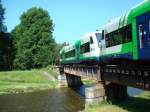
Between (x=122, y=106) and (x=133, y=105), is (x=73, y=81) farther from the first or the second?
(x=122, y=106)

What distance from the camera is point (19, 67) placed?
105312 mm

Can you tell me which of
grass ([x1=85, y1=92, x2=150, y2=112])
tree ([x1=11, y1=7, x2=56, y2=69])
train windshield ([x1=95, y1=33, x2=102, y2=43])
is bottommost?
grass ([x1=85, y1=92, x2=150, y2=112])

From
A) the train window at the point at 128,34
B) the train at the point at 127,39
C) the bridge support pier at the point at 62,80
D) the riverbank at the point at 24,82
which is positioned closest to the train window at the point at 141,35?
the train at the point at 127,39

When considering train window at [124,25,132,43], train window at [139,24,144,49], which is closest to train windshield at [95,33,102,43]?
train window at [124,25,132,43]

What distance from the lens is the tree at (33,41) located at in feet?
331

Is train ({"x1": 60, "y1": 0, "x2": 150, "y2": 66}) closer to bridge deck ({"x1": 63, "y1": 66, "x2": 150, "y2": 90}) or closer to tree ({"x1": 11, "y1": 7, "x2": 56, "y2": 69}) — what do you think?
bridge deck ({"x1": 63, "y1": 66, "x2": 150, "y2": 90})

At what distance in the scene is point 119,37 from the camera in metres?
26.9

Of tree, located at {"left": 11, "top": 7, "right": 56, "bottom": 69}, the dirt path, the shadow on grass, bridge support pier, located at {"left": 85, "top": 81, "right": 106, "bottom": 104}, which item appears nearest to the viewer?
the shadow on grass

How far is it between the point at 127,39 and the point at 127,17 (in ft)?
4.85

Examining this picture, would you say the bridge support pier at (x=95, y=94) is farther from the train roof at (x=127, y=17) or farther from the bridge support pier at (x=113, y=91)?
the train roof at (x=127, y=17)

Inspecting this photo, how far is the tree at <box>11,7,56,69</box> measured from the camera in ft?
331

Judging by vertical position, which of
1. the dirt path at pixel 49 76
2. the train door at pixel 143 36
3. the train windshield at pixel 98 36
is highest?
the train windshield at pixel 98 36

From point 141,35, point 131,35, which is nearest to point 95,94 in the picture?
point 131,35

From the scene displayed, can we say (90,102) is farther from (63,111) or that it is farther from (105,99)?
(63,111)
